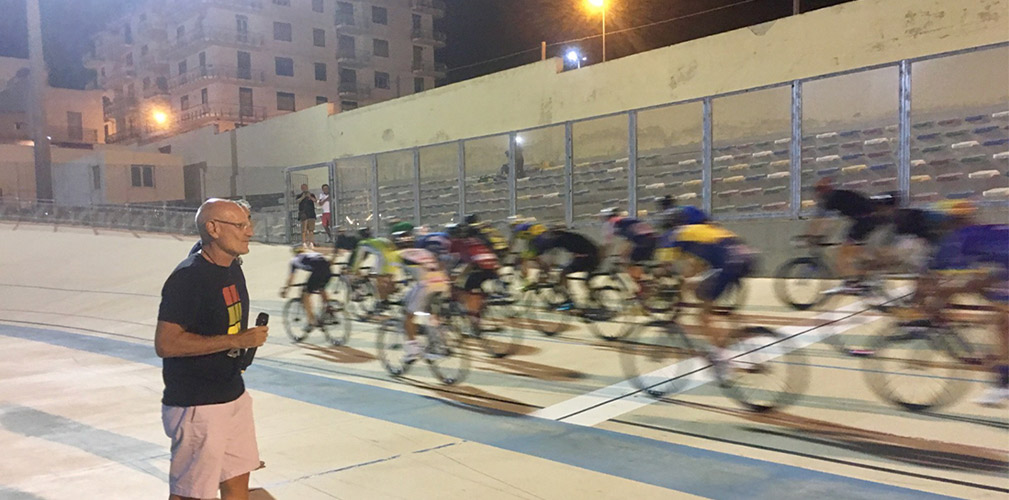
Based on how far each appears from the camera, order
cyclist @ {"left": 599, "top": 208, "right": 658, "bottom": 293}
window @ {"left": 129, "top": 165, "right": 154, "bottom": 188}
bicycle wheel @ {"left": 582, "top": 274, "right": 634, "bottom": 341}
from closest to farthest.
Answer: cyclist @ {"left": 599, "top": 208, "right": 658, "bottom": 293} < bicycle wheel @ {"left": 582, "top": 274, "right": 634, "bottom": 341} < window @ {"left": 129, "top": 165, "right": 154, "bottom": 188}

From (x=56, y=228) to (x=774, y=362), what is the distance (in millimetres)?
22716

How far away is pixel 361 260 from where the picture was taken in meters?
8.41

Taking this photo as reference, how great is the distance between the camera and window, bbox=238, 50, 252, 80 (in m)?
46.1

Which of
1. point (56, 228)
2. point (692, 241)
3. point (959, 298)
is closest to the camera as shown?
point (959, 298)

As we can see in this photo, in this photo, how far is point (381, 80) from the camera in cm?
5356

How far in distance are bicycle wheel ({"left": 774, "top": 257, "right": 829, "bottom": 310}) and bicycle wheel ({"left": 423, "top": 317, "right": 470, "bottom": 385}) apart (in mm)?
3608

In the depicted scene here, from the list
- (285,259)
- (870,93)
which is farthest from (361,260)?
(870,93)

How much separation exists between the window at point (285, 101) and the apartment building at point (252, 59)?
0.23 feet

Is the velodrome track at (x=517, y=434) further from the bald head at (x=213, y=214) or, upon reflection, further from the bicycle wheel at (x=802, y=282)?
the bald head at (x=213, y=214)

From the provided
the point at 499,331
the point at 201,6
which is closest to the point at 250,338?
the point at 499,331

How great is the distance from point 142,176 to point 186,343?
1422 inches

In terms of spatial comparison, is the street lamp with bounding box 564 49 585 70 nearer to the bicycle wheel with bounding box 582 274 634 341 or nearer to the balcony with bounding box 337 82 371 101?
the balcony with bounding box 337 82 371 101

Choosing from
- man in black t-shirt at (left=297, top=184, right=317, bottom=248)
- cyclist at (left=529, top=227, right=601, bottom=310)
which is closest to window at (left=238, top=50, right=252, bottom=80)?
man in black t-shirt at (left=297, top=184, right=317, bottom=248)

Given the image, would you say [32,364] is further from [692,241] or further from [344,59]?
[344,59]
